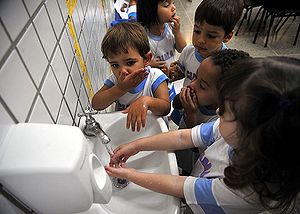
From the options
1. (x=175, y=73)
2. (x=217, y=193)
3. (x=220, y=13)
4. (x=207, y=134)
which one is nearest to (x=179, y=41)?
(x=175, y=73)

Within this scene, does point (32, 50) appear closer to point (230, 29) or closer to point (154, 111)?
point (154, 111)

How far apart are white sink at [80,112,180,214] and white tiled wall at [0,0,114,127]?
0.40 ft

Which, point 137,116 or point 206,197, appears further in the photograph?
point 137,116

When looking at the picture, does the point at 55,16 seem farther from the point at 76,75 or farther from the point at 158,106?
the point at 158,106

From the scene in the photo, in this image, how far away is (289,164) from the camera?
0.45 metres

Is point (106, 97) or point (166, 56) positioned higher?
point (106, 97)

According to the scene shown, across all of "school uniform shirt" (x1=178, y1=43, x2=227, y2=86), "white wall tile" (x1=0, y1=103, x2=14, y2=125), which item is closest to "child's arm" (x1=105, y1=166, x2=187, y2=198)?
"white wall tile" (x1=0, y1=103, x2=14, y2=125)

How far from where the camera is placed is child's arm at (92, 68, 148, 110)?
2.66ft

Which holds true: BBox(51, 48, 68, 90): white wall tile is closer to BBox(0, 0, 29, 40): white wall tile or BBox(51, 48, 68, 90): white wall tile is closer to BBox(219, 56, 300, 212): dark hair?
BBox(0, 0, 29, 40): white wall tile

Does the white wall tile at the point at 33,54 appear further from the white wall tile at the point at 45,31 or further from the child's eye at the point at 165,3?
the child's eye at the point at 165,3

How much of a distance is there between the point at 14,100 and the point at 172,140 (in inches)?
17.9

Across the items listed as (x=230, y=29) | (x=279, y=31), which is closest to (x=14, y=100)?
(x=230, y=29)

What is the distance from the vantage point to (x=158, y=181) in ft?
2.00

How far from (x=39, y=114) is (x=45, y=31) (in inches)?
8.0
